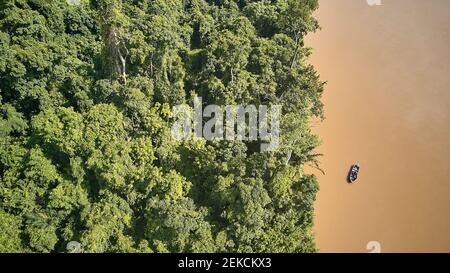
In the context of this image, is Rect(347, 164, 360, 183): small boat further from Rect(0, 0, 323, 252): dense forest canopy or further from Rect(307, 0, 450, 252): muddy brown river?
Rect(0, 0, 323, 252): dense forest canopy

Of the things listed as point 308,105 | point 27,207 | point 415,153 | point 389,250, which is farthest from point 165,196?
point 415,153

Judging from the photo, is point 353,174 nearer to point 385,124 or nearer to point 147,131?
point 385,124

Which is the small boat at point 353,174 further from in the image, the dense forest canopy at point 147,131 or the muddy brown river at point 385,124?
the dense forest canopy at point 147,131

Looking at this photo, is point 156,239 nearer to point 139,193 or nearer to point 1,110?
point 139,193

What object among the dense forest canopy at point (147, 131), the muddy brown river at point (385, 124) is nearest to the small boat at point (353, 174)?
the muddy brown river at point (385, 124)

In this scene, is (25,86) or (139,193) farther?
(25,86)

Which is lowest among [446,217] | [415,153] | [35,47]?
[446,217]

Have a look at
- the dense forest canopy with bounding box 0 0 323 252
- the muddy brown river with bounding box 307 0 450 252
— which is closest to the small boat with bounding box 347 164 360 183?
the muddy brown river with bounding box 307 0 450 252
